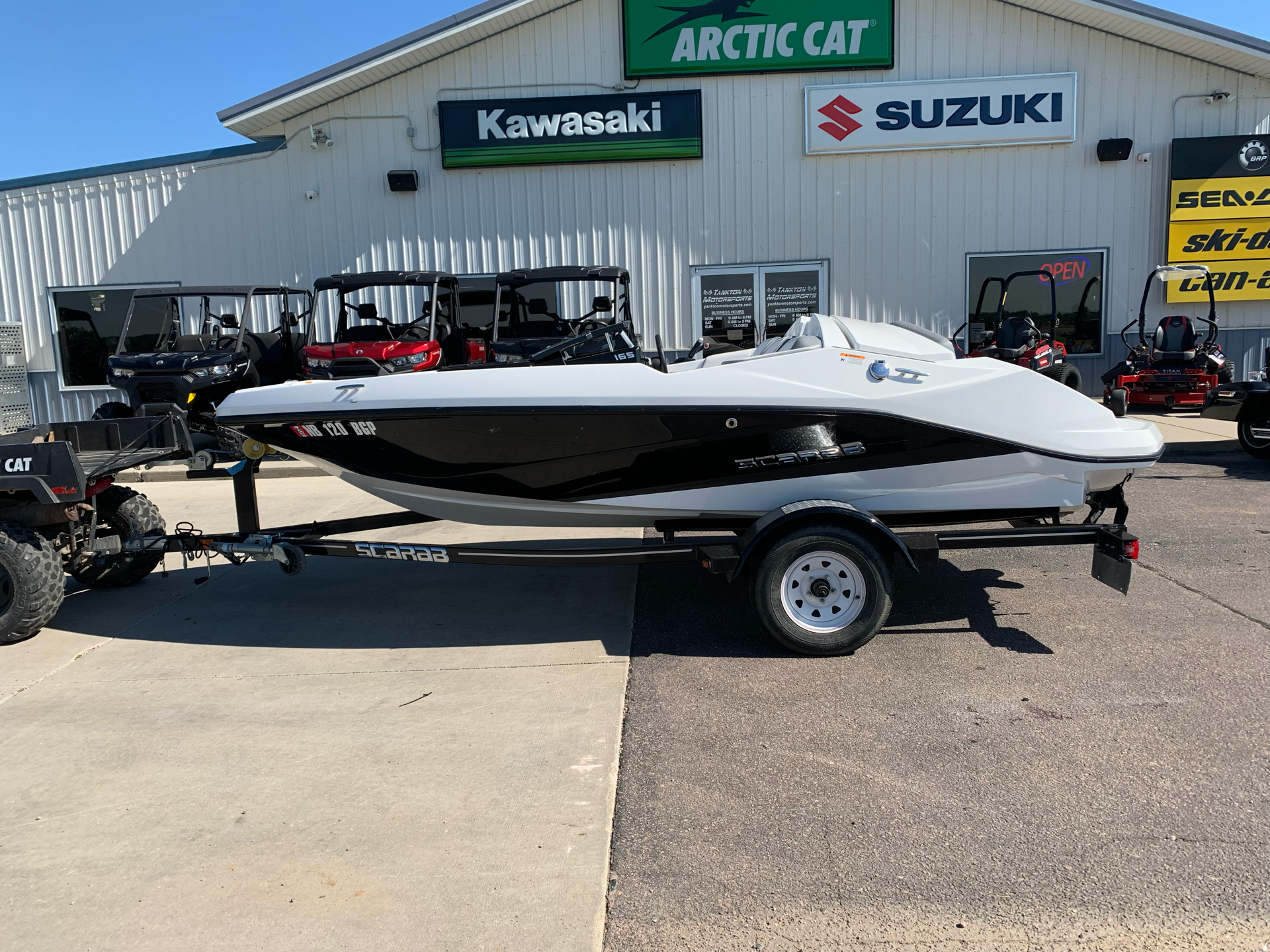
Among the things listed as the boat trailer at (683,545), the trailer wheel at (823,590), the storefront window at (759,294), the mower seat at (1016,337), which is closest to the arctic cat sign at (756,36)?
the storefront window at (759,294)

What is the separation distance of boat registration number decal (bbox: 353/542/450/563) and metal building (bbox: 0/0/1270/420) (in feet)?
28.8

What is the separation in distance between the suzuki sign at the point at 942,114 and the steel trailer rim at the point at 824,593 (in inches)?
374

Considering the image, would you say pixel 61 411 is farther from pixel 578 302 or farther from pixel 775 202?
pixel 775 202

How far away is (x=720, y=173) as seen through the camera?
12.4 m

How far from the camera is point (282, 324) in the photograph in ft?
36.9

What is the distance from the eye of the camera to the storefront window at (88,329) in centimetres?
1286

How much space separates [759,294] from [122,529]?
912 centimetres

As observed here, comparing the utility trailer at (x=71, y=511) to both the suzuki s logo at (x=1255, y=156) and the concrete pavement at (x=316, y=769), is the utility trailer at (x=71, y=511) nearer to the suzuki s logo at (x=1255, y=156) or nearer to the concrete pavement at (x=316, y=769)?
the concrete pavement at (x=316, y=769)

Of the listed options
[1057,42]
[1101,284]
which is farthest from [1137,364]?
[1057,42]

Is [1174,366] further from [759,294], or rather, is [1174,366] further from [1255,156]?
[759,294]

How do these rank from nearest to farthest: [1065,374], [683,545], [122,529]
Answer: [683,545], [122,529], [1065,374]

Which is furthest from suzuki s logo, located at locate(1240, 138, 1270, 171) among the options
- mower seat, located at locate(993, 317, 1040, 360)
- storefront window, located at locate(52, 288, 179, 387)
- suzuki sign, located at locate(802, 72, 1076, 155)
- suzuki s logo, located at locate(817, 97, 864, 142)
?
storefront window, located at locate(52, 288, 179, 387)

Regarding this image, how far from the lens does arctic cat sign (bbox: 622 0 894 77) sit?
1202 cm

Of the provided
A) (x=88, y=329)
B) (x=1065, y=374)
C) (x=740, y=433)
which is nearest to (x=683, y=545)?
(x=740, y=433)
